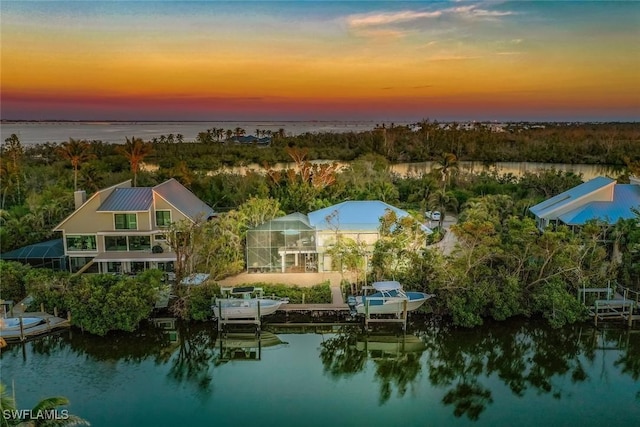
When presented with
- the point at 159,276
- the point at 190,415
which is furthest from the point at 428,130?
the point at 190,415

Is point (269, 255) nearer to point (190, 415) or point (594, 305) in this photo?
point (190, 415)

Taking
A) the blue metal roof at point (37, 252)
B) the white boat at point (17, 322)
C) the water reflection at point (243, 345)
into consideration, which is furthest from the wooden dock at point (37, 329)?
the water reflection at point (243, 345)

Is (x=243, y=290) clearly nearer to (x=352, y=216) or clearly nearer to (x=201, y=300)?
(x=201, y=300)

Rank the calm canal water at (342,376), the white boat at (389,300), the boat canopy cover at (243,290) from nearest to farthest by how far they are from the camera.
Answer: the calm canal water at (342,376) → the white boat at (389,300) → the boat canopy cover at (243,290)

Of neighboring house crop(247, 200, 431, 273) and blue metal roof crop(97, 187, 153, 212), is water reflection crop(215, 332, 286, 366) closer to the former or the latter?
neighboring house crop(247, 200, 431, 273)

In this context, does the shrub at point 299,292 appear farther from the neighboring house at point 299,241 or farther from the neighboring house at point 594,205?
the neighboring house at point 594,205
